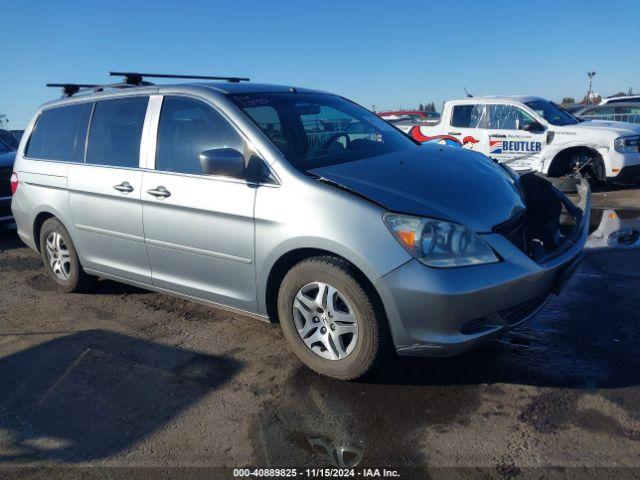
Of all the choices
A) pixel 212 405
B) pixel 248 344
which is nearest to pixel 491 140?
pixel 248 344

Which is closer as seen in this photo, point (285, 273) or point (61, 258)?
point (285, 273)

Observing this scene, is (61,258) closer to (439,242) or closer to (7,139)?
(439,242)

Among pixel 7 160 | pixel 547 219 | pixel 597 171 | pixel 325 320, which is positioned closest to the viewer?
pixel 325 320

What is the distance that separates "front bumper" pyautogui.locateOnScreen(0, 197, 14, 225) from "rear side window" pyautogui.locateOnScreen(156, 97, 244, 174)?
16.9ft

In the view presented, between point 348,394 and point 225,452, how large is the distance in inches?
31.9

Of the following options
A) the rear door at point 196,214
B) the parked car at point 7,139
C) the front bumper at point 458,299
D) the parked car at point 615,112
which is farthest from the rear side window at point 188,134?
the parked car at point 615,112

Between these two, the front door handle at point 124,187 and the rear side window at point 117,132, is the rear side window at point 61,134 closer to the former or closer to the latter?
the rear side window at point 117,132

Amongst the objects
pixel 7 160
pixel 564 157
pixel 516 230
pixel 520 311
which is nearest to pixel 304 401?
pixel 520 311

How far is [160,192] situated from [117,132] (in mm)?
941

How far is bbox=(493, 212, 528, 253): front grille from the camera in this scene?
3.27m

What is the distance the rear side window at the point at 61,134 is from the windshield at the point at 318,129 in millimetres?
1813

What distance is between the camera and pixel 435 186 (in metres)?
3.42

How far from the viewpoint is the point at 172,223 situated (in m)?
4.04

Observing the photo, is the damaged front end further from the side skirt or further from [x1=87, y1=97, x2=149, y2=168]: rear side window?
[x1=87, y1=97, x2=149, y2=168]: rear side window
